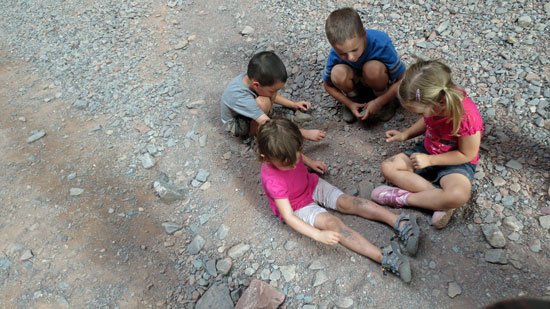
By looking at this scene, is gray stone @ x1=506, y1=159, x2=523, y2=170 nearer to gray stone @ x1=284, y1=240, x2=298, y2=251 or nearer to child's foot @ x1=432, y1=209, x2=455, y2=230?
child's foot @ x1=432, y1=209, x2=455, y2=230

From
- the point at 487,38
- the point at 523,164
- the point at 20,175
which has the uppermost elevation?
the point at 487,38

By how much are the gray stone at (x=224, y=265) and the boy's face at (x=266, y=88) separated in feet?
3.66

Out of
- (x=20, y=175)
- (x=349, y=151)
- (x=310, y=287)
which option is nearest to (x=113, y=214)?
(x=20, y=175)

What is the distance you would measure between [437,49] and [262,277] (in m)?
2.23

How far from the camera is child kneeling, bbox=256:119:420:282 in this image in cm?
252

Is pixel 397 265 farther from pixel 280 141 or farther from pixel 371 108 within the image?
pixel 371 108

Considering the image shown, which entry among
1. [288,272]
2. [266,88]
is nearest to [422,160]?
[288,272]

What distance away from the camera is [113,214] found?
311 cm

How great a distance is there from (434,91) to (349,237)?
0.90 metres

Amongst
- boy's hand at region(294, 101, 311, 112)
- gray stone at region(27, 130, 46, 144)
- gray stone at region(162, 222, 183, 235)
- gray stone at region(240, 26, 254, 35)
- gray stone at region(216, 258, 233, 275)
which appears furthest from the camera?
gray stone at region(240, 26, 254, 35)

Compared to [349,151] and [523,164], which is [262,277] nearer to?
[349,151]

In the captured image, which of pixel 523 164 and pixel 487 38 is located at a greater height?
pixel 487 38

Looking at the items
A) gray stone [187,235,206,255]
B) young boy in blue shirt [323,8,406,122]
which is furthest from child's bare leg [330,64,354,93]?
gray stone [187,235,206,255]

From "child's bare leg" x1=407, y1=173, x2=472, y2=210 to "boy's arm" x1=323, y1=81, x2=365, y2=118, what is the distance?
0.84m
